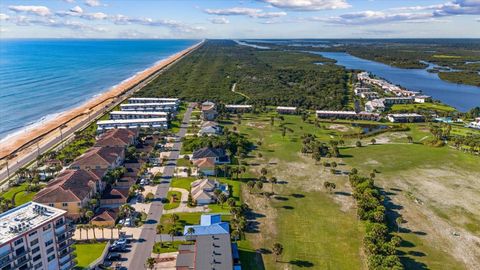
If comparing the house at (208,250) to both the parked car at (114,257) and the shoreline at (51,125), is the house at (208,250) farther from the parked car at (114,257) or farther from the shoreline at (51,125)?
the shoreline at (51,125)

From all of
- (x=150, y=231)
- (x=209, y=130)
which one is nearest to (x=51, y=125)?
(x=209, y=130)

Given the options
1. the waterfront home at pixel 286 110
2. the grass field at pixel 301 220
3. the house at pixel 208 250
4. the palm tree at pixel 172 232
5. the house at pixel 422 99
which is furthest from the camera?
the house at pixel 422 99

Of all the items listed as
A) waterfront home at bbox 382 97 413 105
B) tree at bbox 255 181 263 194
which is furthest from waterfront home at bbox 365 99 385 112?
tree at bbox 255 181 263 194

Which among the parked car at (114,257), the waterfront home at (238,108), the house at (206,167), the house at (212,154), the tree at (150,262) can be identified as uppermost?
the waterfront home at (238,108)

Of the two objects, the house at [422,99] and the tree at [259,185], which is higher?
the house at [422,99]

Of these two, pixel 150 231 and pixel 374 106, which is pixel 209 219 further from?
pixel 374 106

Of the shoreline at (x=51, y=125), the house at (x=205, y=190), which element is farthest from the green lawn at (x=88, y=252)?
the shoreline at (x=51, y=125)

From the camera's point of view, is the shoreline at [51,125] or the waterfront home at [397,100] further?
the waterfront home at [397,100]
